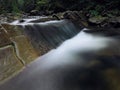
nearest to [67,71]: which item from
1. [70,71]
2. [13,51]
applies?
[70,71]

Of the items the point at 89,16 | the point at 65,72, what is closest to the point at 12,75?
the point at 65,72

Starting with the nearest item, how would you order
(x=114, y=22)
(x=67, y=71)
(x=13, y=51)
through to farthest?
(x=67, y=71), (x=13, y=51), (x=114, y=22)

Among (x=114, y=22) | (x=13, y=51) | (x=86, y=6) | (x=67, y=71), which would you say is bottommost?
(x=86, y=6)

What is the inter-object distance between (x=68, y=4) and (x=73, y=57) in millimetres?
15775

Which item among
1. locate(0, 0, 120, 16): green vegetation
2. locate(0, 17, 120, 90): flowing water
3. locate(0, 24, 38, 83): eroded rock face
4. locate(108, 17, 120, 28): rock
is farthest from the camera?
locate(0, 0, 120, 16): green vegetation

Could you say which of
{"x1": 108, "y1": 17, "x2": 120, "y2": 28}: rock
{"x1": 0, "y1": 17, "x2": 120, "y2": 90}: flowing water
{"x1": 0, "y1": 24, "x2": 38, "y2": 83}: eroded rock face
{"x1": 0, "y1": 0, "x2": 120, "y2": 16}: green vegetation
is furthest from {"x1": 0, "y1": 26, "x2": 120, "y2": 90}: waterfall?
{"x1": 0, "y1": 0, "x2": 120, "y2": 16}: green vegetation

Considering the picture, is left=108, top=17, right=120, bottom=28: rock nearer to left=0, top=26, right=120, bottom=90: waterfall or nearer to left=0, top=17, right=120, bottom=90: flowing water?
left=0, top=17, right=120, bottom=90: flowing water

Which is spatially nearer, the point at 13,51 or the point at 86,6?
the point at 13,51

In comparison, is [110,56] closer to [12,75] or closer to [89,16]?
[12,75]

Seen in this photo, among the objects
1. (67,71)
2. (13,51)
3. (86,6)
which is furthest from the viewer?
(86,6)

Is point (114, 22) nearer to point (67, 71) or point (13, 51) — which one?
point (67, 71)

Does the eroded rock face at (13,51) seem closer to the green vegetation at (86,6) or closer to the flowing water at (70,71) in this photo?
the flowing water at (70,71)

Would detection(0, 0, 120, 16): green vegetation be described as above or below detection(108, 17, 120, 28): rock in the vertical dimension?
below

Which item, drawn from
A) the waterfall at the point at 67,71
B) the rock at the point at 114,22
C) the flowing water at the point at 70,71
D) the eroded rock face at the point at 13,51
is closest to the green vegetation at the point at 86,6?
the rock at the point at 114,22
